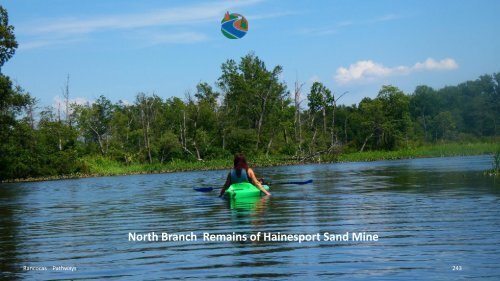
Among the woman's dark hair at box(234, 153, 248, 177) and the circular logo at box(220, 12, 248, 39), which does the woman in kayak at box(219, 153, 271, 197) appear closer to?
the woman's dark hair at box(234, 153, 248, 177)

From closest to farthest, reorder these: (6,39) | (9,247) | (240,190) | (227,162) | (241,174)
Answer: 1. (9,247)
2. (240,190)
3. (241,174)
4. (6,39)
5. (227,162)

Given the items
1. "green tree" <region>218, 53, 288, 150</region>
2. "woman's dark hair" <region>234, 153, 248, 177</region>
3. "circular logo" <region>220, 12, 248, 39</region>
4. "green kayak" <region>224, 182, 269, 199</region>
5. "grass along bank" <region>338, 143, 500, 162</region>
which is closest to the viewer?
"woman's dark hair" <region>234, 153, 248, 177</region>

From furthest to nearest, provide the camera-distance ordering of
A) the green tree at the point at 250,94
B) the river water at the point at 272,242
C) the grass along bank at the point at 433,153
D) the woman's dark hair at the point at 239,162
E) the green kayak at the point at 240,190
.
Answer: the green tree at the point at 250,94
the grass along bank at the point at 433,153
the green kayak at the point at 240,190
the woman's dark hair at the point at 239,162
the river water at the point at 272,242

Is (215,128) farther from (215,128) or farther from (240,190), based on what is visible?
(240,190)

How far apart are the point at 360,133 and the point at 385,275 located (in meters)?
86.6

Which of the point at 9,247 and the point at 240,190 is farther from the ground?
the point at 240,190

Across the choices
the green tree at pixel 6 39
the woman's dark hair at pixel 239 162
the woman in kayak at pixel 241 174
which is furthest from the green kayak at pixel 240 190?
the green tree at pixel 6 39

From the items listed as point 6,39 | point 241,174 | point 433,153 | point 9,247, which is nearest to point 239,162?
point 241,174

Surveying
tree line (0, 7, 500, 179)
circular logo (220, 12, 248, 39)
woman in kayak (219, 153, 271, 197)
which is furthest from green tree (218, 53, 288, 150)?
woman in kayak (219, 153, 271, 197)

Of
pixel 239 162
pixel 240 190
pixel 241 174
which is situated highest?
pixel 239 162

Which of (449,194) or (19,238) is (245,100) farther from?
(19,238)

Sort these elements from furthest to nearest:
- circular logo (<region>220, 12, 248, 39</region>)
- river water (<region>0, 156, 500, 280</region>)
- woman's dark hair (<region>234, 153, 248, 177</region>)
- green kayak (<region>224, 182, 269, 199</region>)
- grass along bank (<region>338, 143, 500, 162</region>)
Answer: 1. grass along bank (<region>338, 143, 500, 162</region>)
2. circular logo (<region>220, 12, 248, 39</region>)
3. green kayak (<region>224, 182, 269, 199</region>)
4. woman's dark hair (<region>234, 153, 248, 177</region>)
5. river water (<region>0, 156, 500, 280</region>)

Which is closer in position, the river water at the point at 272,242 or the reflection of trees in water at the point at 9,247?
the river water at the point at 272,242

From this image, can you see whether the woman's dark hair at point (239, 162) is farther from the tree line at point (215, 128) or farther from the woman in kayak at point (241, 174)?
the tree line at point (215, 128)
